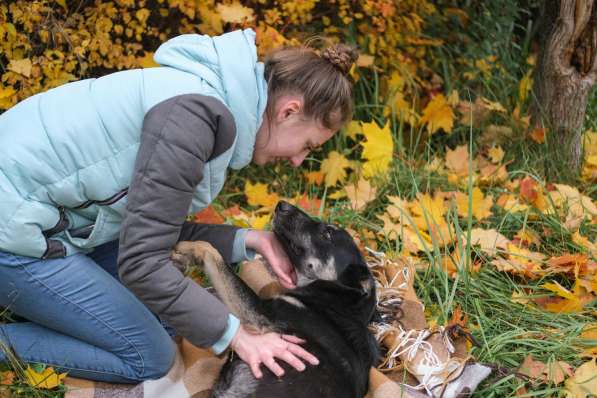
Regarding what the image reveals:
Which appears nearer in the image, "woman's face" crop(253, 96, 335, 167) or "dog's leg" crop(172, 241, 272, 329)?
"woman's face" crop(253, 96, 335, 167)

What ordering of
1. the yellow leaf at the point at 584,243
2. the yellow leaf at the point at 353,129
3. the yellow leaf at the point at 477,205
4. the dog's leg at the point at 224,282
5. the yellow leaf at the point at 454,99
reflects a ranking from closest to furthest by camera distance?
1. the dog's leg at the point at 224,282
2. the yellow leaf at the point at 584,243
3. the yellow leaf at the point at 477,205
4. the yellow leaf at the point at 353,129
5. the yellow leaf at the point at 454,99

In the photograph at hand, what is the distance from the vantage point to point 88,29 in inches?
183

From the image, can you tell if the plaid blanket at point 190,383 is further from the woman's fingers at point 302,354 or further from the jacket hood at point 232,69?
the jacket hood at point 232,69

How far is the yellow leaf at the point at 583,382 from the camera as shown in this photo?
3.07m

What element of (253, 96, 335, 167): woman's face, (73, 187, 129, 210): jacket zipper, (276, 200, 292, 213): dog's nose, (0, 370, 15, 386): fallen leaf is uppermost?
(253, 96, 335, 167): woman's face

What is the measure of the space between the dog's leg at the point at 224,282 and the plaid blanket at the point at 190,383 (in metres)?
0.26

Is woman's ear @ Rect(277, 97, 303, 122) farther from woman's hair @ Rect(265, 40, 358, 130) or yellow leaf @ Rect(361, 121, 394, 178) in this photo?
yellow leaf @ Rect(361, 121, 394, 178)

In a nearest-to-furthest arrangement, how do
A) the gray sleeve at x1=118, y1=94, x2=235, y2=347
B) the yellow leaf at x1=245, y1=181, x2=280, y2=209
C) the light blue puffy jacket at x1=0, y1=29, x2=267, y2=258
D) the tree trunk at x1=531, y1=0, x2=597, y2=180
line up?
the gray sleeve at x1=118, y1=94, x2=235, y2=347 → the light blue puffy jacket at x1=0, y1=29, x2=267, y2=258 → the yellow leaf at x1=245, y1=181, x2=280, y2=209 → the tree trunk at x1=531, y1=0, x2=597, y2=180

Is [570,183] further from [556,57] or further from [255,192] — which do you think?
[255,192]

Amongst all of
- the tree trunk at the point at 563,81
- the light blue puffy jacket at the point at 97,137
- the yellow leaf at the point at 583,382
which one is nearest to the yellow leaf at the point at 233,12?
the light blue puffy jacket at the point at 97,137

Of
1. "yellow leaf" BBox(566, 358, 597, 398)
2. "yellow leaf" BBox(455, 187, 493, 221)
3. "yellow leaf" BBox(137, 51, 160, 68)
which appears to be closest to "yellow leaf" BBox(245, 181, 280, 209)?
"yellow leaf" BBox(137, 51, 160, 68)

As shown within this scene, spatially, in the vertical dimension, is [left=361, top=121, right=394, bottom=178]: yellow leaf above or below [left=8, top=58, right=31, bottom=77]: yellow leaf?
below

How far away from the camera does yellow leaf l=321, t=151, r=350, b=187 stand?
4.95 metres

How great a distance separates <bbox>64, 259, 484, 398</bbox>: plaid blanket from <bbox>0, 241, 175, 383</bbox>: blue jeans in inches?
1.7
